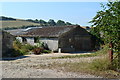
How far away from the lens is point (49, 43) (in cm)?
2939

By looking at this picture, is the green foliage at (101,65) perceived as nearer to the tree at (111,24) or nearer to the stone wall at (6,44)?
the tree at (111,24)

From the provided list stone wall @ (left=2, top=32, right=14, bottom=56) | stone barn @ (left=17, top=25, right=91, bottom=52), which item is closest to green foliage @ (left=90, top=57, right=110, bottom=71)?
stone wall @ (left=2, top=32, right=14, bottom=56)

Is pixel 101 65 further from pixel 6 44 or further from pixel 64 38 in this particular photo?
pixel 64 38

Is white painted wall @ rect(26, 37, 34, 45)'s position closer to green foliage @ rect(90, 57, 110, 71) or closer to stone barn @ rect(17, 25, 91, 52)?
stone barn @ rect(17, 25, 91, 52)

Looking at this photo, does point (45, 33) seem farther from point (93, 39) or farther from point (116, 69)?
point (116, 69)

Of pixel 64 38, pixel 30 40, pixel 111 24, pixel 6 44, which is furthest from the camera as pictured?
pixel 30 40

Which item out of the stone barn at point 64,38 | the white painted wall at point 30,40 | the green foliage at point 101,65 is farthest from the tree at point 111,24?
Result: the white painted wall at point 30,40

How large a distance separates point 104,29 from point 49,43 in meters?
18.8

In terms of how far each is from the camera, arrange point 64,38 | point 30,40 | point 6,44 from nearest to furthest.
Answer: point 6,44
point 64,38
point 30,40

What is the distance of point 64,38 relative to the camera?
29.1 metres

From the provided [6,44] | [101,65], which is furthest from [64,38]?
[101,65]

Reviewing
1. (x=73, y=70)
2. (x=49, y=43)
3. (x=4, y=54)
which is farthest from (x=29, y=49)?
(x=73, y=70)

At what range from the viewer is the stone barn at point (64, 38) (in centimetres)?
2868

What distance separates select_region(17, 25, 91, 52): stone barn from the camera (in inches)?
1129
